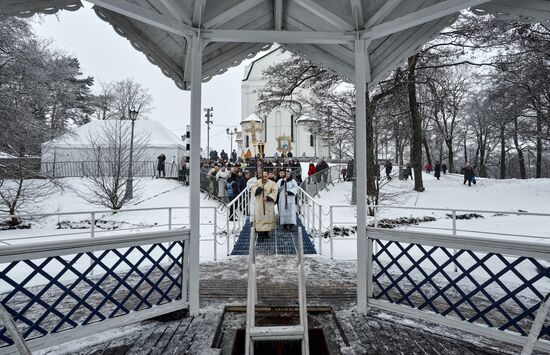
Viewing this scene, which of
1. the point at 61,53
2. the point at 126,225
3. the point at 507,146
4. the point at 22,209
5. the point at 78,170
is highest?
the point at 61,53

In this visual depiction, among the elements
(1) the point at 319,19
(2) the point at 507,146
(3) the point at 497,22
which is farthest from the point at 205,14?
(2) the point at 507,146

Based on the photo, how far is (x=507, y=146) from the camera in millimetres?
30094

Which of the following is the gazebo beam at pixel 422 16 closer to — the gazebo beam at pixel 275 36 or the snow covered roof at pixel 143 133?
the gazebo beam at pixel 275 36

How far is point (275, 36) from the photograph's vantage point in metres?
3.98

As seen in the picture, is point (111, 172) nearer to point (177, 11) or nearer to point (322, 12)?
point (177, 11)

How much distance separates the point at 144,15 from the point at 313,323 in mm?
4123

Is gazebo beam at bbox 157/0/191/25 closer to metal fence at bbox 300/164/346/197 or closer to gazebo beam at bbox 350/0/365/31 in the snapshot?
gazebo beam at bbox 350/0/365/31

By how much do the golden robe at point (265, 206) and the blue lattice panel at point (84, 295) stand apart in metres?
2.54

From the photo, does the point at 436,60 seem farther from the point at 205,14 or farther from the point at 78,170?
the point at 78,170

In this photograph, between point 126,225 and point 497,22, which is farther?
point 126,225

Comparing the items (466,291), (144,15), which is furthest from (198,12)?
(466,291)

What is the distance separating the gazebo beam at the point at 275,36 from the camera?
152 inches

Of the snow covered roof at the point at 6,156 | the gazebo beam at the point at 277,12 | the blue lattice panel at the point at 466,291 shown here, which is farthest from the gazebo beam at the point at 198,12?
the snow covered roof at the point at 6,156

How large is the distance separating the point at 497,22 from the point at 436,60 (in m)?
4.18
